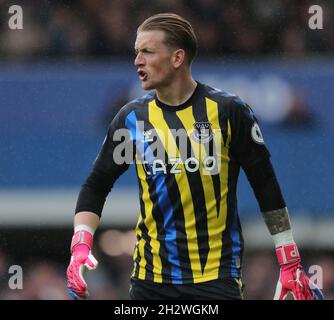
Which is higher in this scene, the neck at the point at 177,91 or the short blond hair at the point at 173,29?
the short blond hair at the point at 173,29

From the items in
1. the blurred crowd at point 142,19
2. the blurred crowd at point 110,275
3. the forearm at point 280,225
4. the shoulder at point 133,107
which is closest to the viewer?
the forearm at point 280,225

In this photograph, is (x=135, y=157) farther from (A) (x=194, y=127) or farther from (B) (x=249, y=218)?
(B) (x=249, y=218)

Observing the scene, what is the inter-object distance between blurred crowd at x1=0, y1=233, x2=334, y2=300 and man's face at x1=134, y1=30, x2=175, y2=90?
16.4 ft

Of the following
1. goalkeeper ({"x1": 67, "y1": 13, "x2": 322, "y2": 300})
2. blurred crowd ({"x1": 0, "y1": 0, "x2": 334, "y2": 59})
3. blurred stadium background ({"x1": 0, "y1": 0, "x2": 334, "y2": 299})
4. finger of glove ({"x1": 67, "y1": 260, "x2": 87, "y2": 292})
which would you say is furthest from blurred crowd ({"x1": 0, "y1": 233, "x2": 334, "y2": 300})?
finger of glove ({"x1": 67, "y1": 260, "x2": 87, "y2": 292})

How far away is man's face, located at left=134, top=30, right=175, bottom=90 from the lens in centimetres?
488

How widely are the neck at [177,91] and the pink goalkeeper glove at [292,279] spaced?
873 mm

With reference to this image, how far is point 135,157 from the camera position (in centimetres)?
496

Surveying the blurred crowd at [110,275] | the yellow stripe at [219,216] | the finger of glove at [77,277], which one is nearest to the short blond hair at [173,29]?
the yellow stripe at [219,216]

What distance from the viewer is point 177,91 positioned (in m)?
4.95

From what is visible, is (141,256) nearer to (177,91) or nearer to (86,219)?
(86,219)

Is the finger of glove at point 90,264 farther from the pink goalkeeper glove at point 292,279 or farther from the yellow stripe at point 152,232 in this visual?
the pink goalkeeper glove at point 292,279

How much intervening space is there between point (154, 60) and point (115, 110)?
19.8ft

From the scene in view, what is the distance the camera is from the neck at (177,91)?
4.94 metres

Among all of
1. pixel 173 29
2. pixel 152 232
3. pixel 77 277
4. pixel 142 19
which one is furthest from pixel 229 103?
pixel 142 19
